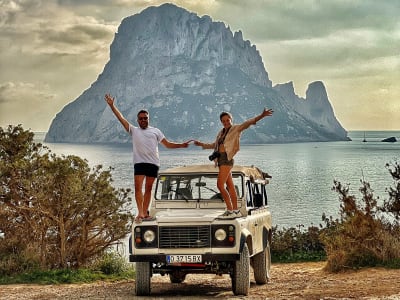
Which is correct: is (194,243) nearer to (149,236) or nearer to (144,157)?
(149,236)

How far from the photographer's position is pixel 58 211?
17.8m

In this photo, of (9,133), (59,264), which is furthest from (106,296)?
(9,133)

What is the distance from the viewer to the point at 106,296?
1216 cm

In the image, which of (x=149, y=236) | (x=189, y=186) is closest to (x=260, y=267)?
(x=189, y=186)

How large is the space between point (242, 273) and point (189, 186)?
2.15 metres

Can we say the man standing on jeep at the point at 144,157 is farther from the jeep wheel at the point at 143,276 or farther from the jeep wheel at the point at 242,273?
the jeep wheel at the point at 242,273

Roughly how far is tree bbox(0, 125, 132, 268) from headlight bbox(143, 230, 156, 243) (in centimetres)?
631

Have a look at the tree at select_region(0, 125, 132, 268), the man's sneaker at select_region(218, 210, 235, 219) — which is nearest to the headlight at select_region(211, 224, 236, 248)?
the man's sneaker at select_region(218, 210, 235, 219)

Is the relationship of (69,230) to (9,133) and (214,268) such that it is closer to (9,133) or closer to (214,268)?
(9,133)

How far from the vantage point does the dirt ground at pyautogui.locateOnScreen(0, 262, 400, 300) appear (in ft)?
38.2

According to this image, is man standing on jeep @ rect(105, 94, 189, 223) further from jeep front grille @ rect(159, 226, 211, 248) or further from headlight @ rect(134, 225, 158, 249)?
jeep front grille @ rect(159, 226, 211, 248)

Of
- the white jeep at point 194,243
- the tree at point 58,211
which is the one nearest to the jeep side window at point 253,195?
the white jeep at point 194,243

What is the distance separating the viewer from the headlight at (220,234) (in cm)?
1138

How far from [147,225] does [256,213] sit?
2.74 metres
